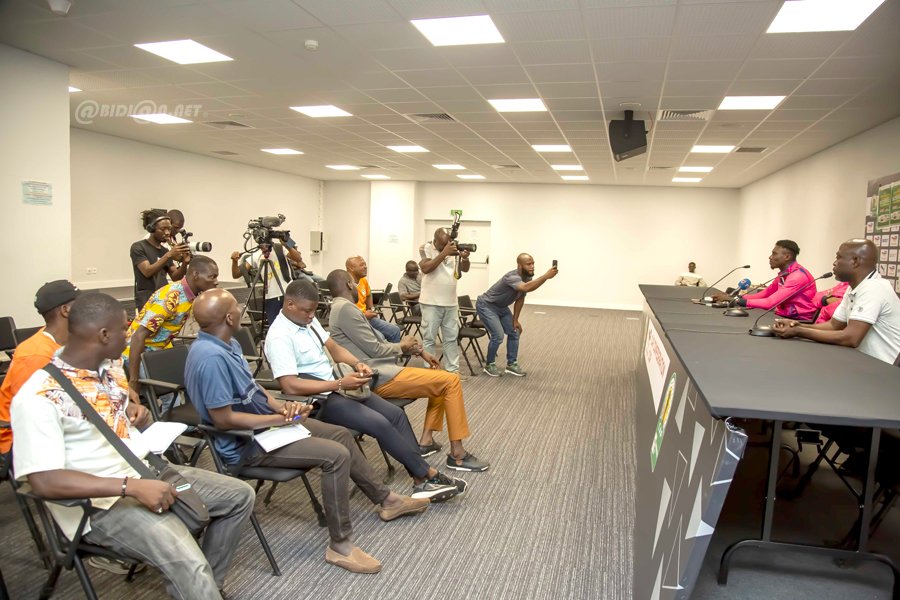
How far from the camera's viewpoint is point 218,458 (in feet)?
7.88

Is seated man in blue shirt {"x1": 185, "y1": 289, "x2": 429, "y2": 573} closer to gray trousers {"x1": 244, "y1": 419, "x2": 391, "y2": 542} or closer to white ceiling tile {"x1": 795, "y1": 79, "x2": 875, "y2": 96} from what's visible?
gray trousers {"x1": 244, "y1": 419, "x2": 391, "y2": 542}

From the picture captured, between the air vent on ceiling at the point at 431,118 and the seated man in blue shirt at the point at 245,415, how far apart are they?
4.77 meters

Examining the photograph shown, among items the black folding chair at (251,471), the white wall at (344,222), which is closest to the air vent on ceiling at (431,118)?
the black folding chair at (251,471)

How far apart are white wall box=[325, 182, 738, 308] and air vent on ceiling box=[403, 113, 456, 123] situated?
24.2 feet

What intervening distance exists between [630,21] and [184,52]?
3.56 meters

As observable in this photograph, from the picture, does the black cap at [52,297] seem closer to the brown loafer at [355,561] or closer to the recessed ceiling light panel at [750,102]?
the brown loafer at [355,561]

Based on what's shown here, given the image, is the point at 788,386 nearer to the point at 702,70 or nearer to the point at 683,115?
the point at 702,70

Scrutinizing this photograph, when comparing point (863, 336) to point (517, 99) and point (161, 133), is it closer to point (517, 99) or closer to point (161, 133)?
point (517, 99)

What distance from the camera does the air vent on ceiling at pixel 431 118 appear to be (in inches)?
262

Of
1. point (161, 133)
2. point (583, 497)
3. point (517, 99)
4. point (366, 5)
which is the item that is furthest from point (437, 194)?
point (583, 497)

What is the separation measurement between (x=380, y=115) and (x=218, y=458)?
525 centimetres

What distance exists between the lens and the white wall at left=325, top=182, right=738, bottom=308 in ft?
43.6

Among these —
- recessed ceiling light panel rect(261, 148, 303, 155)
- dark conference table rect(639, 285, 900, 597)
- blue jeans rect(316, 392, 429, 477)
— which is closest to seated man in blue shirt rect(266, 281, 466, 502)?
blue jeans rect(316, 392, 429, 477)

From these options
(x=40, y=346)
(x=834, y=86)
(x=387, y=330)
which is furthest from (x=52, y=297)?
(x=834, y=86)
